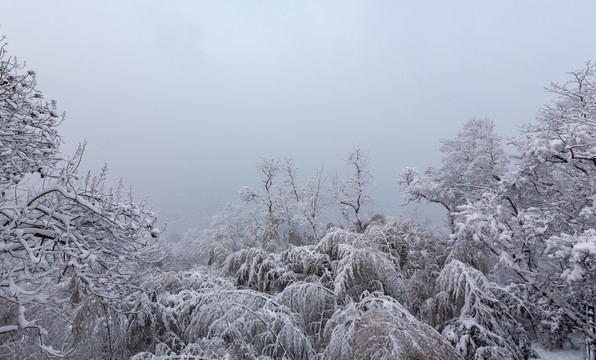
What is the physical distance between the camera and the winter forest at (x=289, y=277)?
4352mm

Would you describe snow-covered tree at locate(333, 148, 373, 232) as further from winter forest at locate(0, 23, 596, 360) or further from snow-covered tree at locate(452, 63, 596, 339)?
snow-covered tree at locate(452, 63, 596, 339)

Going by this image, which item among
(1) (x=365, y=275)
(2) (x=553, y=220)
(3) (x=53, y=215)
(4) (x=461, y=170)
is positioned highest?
(4) (x=461, y=170)

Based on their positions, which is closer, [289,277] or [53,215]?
[53,215]

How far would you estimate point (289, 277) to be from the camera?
8820 millimetres

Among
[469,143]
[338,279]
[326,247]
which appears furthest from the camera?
[469,143]

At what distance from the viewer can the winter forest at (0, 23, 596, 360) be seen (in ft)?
14.3

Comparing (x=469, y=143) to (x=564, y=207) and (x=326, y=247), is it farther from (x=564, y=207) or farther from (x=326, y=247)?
(x=326, y=247)

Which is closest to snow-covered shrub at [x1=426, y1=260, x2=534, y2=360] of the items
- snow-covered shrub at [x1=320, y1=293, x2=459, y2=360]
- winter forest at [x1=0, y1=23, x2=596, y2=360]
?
winter forest at [x1=0, y1=23, x2=596, y2=360]

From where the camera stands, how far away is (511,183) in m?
6.93

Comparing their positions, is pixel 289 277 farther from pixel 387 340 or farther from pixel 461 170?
pixel 461 170

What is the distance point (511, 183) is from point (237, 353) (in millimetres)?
6895

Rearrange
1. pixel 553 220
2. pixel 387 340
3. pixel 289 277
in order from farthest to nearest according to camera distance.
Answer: pixel 289 277
pixel 553 220
pixel 387 340

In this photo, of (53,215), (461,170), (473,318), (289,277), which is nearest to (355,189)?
(461,170)

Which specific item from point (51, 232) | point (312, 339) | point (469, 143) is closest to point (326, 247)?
point (312, 339)
